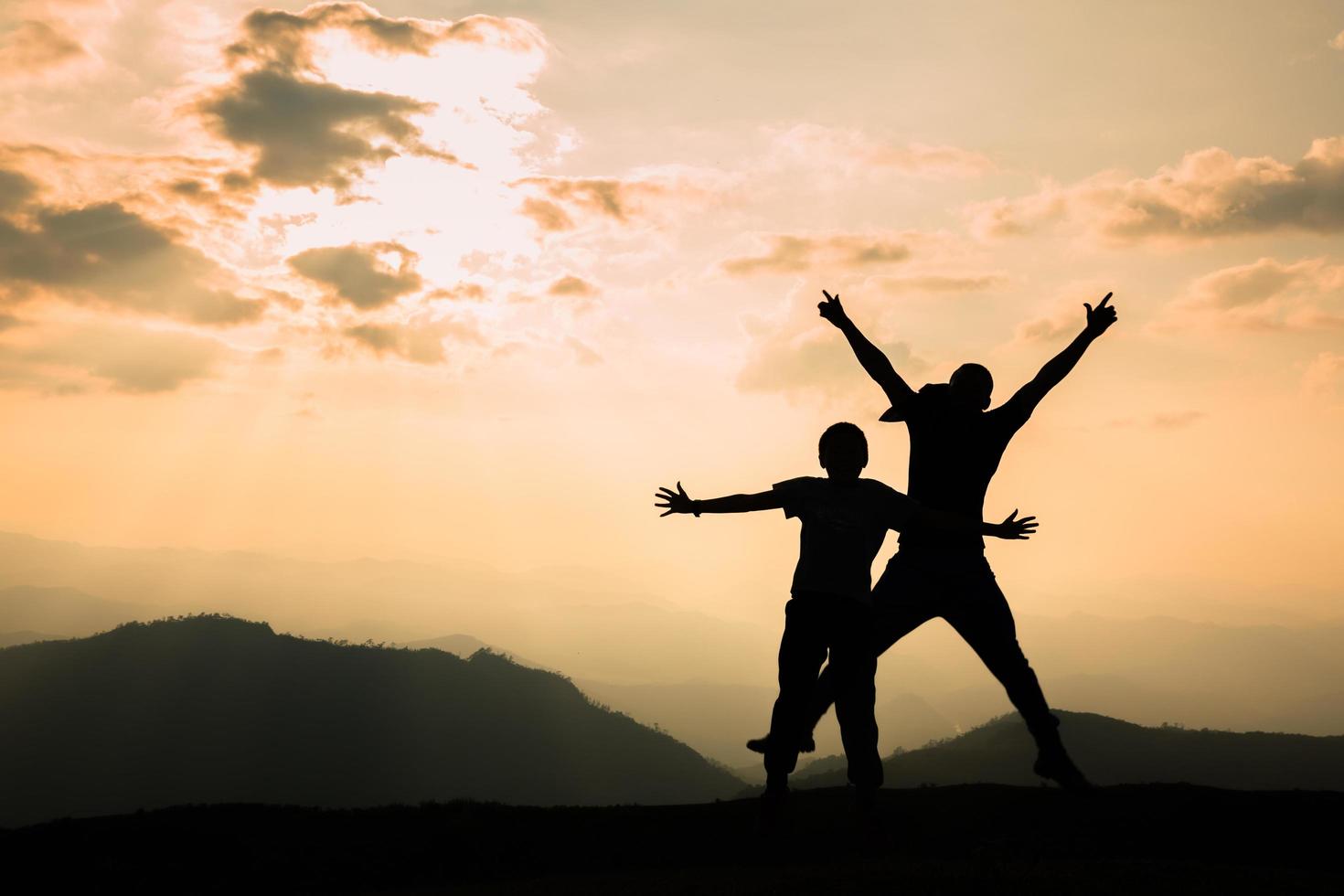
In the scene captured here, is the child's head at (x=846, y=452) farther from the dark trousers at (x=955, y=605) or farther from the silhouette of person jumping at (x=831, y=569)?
the dark trousers at (x=955, y=605)

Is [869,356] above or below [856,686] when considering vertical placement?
above

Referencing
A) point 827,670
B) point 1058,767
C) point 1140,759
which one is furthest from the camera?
point 1140,759

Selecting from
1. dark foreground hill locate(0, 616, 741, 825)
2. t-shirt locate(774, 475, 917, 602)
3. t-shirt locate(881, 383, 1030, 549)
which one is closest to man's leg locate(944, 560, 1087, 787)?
t-shirt locate(881, 383, 1030, 549)

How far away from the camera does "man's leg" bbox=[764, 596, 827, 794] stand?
804 centimetres

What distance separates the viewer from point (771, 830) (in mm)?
8859

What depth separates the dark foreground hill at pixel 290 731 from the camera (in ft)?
376

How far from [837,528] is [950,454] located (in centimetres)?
176

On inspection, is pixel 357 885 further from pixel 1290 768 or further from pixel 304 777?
pixel 304 777

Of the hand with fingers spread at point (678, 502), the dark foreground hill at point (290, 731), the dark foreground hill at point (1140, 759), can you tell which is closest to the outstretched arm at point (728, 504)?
the hand with fingers spread at point (678, 502)

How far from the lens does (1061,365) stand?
9.71 m

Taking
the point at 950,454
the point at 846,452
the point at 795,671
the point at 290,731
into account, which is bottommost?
the point at 290,731

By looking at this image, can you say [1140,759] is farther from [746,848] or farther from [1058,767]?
[746,848]

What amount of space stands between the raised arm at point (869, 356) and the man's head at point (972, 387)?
40cm

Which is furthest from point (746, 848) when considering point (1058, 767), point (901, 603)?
point (1058, 767)
